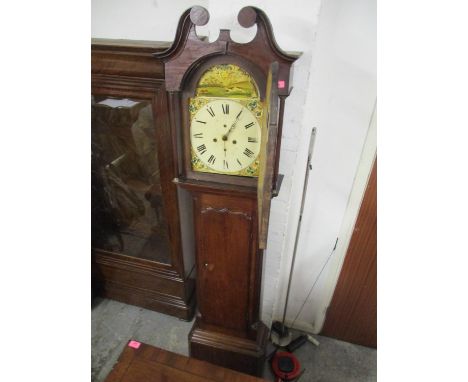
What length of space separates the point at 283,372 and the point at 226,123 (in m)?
1.41

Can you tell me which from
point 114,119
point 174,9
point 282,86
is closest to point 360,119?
point 282,86

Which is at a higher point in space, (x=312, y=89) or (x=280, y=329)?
(x=312, y=89)

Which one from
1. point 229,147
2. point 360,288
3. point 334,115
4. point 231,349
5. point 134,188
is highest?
point 334,115

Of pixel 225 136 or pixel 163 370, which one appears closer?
pixel 225 136

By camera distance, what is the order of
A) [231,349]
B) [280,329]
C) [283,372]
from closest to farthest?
[231,349], [283,372], [280,329]

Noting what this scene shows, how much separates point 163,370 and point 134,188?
0.90m

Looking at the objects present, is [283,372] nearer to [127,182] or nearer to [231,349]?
[231,349]

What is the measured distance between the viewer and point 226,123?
103 centimetres

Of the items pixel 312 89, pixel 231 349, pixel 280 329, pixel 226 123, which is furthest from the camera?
pixel 280 329

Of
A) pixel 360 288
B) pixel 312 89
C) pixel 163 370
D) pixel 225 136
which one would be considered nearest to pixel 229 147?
pixel 225 136

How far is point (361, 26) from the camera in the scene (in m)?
1.11

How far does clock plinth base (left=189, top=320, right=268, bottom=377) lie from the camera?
5.13 feet

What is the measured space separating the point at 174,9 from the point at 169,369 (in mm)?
1503

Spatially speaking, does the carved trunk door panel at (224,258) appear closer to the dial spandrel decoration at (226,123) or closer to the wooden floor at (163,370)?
the dial spandrel decoration at (226,123)
